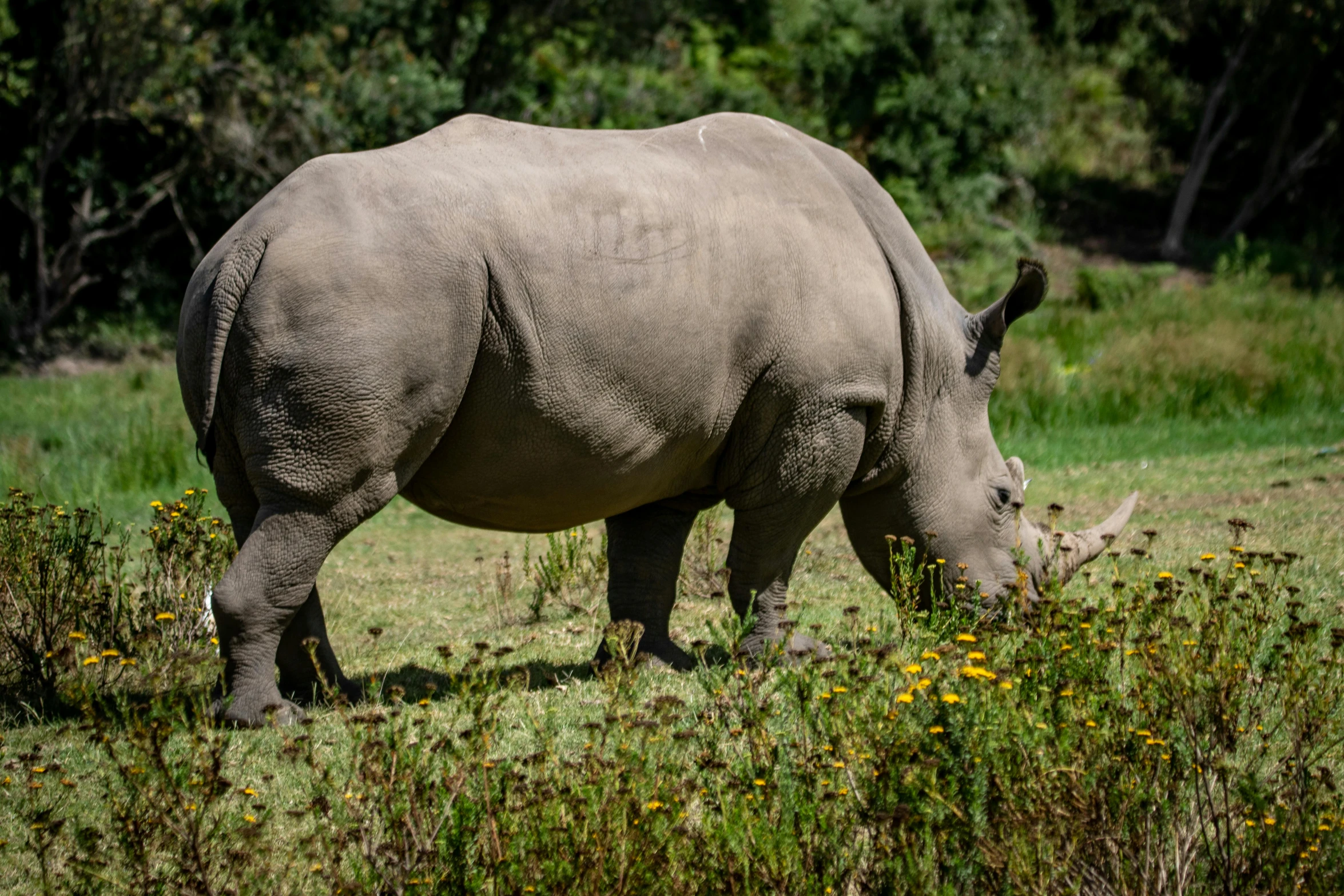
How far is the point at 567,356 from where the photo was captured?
462 centimetres

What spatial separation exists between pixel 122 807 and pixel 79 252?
13204 mm

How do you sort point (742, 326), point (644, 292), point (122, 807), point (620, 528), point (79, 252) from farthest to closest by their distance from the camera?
point (79, 252), point (620, 528), point (742, 326), point (644, 292), point (122, 807)

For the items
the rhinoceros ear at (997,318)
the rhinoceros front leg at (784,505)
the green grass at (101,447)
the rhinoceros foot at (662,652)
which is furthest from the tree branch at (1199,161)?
the rhinoceros foot at (662,652)

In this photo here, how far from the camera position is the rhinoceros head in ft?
19.0

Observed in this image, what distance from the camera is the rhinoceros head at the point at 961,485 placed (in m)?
5.79

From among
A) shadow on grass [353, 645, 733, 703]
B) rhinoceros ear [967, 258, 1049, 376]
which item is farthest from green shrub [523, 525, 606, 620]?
rhinoceros ear [967, 258, 1049, 376]

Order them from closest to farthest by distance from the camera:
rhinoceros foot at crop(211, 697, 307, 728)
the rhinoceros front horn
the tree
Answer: rhinoceros foot at crop(211, 697, 307, 728) → the rhinoceros front horn → the tree

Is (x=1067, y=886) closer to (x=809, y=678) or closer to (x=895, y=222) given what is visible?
(x=809, y=678)

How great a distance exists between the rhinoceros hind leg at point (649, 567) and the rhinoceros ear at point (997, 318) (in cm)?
138

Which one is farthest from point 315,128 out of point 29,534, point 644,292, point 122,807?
point 122,807

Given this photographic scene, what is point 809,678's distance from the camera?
342 cm

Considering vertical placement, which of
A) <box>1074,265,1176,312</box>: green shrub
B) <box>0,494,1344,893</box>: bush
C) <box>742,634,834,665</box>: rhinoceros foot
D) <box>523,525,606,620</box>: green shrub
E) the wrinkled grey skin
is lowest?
<box>523,525,606,620</box>: green shrub

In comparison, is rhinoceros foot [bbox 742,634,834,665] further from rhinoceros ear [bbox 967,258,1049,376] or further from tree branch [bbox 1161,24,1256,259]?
tree branch [bbox 1161,24,1256,259]

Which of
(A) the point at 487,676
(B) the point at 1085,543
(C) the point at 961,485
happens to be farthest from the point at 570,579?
(B) the point at 1085,543
